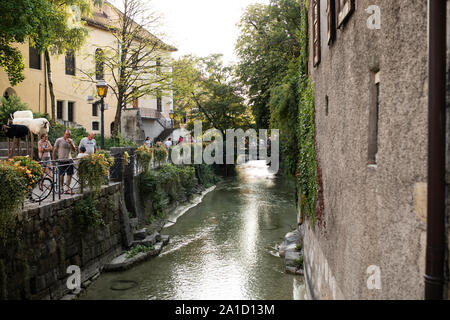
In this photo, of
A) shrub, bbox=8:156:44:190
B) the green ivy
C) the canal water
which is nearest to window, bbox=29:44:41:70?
the canal water

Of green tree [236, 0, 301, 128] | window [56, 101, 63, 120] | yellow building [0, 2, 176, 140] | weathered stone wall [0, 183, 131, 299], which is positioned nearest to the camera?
A: weathered stone wall [0, 183, 131, 299]

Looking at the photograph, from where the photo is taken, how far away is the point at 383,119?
4.05 metres

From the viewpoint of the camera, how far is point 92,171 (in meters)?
10.7

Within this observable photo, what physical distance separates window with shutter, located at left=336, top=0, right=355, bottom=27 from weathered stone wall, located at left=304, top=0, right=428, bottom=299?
123mm

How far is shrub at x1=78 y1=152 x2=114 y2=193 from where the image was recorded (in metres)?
10.6

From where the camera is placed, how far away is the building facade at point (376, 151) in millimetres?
3218

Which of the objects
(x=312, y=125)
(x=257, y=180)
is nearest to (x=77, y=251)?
(x=312, y=125)

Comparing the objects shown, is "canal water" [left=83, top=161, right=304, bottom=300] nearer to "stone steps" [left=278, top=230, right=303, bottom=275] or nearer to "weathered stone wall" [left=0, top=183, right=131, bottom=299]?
"stone steps" [left=278, top=230, right=303, bottom=275]

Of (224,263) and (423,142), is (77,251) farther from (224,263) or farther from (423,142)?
(423,142)

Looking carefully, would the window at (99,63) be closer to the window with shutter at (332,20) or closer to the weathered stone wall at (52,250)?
the weathered stone wall at (52,250)

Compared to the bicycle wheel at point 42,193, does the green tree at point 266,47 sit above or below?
above

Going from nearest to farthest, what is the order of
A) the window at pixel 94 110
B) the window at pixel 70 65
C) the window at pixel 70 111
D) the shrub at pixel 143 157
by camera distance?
1. the shrub at pixel 143 157
2. the window at pixel 70 65
3. the window at pixel 70 111
4. the window at pixel 94 110

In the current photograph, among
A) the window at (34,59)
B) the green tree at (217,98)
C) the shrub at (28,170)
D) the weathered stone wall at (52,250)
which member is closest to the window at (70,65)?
the window at (34,59)

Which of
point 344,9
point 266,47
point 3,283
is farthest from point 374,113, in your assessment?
point 266,47
